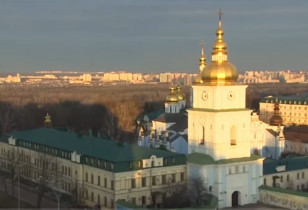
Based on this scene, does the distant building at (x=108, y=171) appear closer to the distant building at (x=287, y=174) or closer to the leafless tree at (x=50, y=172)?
the leafless tree at (x=50, y=172)

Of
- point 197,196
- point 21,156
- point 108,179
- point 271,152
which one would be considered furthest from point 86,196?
point 271,152

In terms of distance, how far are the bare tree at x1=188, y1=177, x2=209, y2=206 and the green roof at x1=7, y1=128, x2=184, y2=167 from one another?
8.50 feet

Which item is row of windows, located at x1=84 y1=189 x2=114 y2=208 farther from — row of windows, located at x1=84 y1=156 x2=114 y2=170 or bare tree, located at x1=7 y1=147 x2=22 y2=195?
bare tree, located at x1=7 y1=147 x2=22 y2=195

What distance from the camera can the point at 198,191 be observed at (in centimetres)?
2416

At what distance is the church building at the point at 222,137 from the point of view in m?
25.1

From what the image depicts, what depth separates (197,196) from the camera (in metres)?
24.5

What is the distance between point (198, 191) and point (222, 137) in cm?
269

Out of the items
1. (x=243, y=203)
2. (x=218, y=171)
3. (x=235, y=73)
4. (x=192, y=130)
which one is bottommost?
(x=243, y=203)

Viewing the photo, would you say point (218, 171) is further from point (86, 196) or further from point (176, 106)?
point (176, 106)

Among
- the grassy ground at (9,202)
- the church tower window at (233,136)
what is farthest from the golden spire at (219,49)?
the grassy ground at (9,202)

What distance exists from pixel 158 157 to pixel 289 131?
2097 centimetres

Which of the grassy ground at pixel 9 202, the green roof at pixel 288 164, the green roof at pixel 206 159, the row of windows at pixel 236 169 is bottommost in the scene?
the grassy ground at pixel 9 202

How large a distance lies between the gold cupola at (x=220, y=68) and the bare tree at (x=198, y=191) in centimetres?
441

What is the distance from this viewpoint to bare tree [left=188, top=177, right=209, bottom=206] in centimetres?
2420
